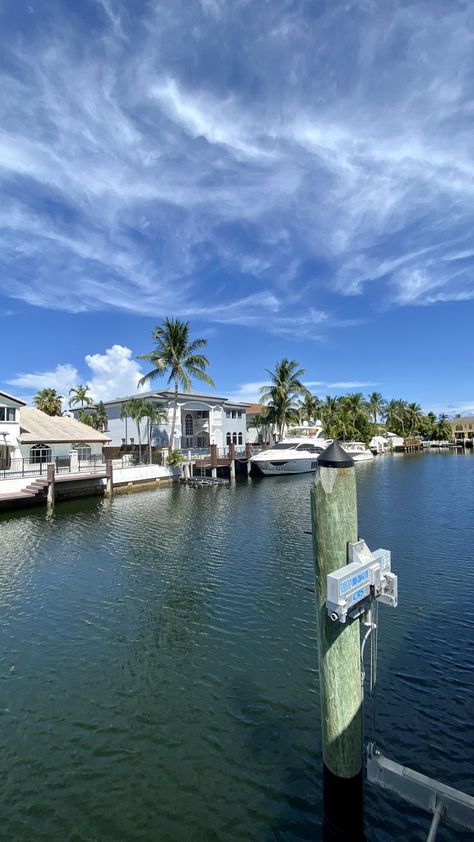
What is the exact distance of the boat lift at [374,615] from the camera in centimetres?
378

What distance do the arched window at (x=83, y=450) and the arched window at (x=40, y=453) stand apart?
11.2 ft

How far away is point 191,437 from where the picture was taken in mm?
53938

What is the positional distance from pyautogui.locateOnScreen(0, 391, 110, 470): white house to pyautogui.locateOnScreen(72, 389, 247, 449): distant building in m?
9.41

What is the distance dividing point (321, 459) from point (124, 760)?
5144mm

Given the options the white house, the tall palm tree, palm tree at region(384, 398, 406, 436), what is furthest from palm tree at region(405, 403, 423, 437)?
the white house

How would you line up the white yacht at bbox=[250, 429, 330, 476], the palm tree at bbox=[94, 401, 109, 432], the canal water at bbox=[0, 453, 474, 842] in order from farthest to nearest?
the palm tree at bbox=[94, 401, 109, 432] → the white yacht at bbox=[250, 429, 330, 476] → the canal water at bbox=[0, 453, 474, 842]

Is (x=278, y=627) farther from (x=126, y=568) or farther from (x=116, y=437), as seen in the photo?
(x=116, y=437)

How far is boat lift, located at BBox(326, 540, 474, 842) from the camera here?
3778mm

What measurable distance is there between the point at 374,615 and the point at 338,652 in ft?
1.77

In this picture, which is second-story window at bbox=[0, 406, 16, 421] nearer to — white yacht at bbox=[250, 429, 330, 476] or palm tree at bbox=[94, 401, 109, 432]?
white yacht at bbox=[250, 429, 330, 476]

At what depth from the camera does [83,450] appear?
4094cm

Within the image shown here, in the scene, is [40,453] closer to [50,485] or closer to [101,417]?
[50,485]

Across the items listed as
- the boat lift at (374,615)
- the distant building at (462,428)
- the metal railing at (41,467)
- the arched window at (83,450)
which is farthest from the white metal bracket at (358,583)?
the distant building at (462,428)

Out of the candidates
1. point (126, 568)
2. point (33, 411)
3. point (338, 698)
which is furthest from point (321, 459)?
point (33, 411)
